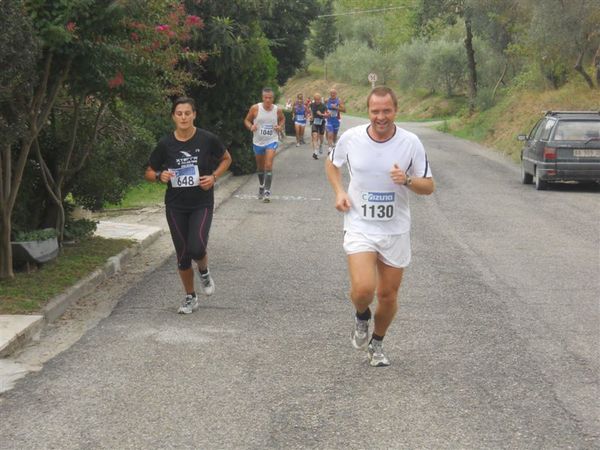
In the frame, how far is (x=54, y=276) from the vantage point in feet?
30.2

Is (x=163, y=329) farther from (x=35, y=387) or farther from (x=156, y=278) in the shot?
(x=156, y=278)

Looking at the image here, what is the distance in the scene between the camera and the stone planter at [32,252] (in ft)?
30.8

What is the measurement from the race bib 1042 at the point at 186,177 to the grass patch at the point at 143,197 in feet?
23.2

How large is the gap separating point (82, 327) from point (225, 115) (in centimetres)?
1502

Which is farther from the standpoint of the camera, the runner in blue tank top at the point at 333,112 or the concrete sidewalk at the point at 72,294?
the runner in blue tank top at the point at 333,112

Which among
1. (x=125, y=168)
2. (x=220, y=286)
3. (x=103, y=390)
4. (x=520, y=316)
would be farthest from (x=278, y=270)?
(x=103, y=390)

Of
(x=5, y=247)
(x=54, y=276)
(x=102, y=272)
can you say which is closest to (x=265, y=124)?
(x=102, y=272)

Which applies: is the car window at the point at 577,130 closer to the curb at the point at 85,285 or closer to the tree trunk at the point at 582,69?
the curb at the point at 85,285

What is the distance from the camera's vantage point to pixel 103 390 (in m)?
5.95

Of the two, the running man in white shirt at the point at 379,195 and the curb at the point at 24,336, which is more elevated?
the running man in white shirt at the point at 379,195

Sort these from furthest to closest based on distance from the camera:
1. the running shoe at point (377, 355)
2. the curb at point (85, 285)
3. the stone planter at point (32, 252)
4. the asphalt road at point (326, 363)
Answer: the stone planter at point (32, 252) → the curb at point (85, 285) → the running shoe at point (377, 355) → the asphalt road at point (326, 363)

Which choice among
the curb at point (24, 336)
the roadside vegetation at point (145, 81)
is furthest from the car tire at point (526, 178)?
the curb at point (24, 336)

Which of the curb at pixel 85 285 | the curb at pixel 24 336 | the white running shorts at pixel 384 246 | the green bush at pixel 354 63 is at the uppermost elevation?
the white running shorts at pixel 384 246

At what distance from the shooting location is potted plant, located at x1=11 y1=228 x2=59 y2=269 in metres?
9.41
